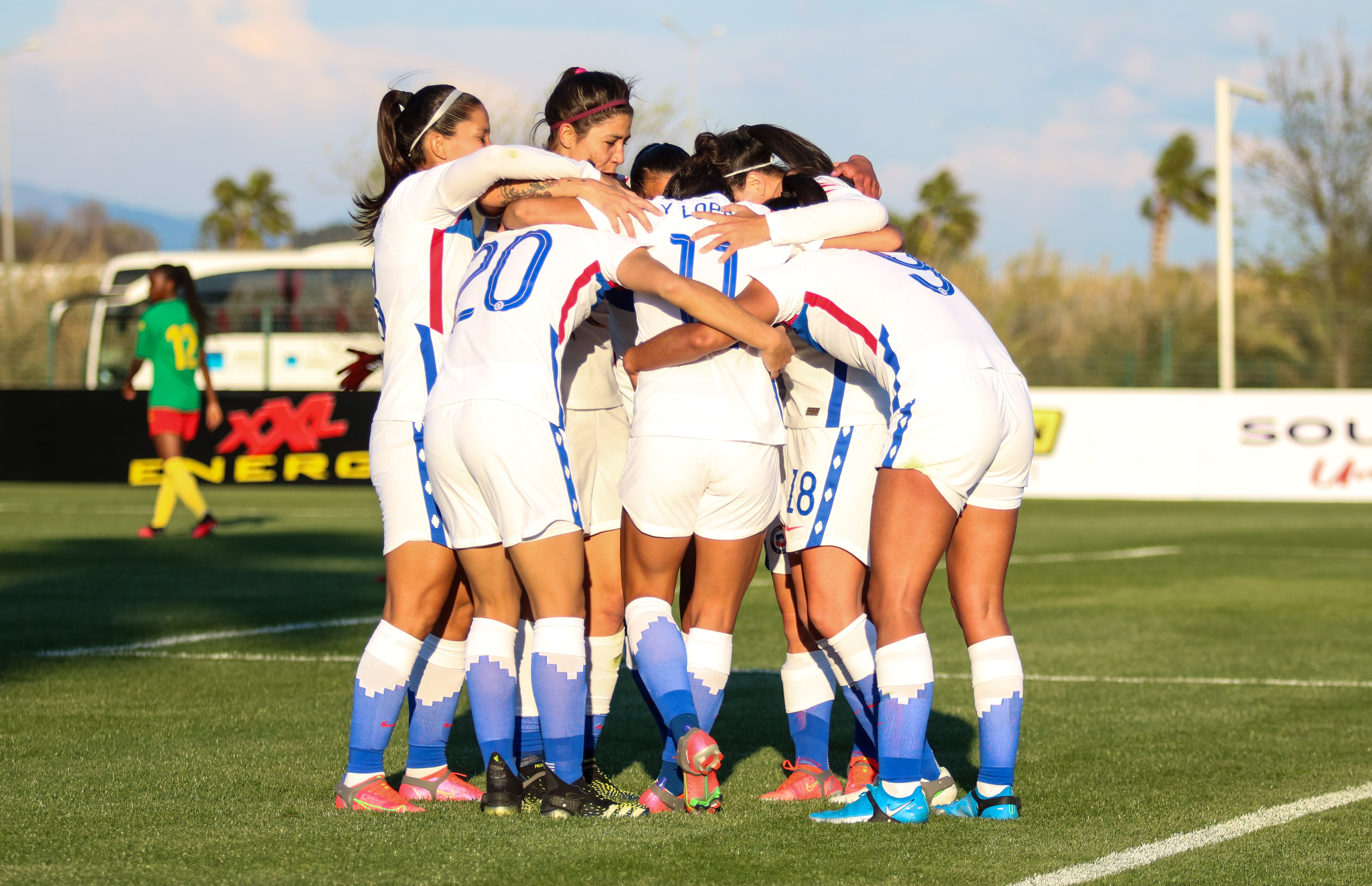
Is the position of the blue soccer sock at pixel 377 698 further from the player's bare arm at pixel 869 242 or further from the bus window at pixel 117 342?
the bus window at pixel 117 342

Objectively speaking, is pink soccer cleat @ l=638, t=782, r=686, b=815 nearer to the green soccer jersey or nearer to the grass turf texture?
the grass turf texture

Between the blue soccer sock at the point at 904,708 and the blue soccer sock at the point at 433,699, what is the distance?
120 cm

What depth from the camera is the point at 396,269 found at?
426 cm

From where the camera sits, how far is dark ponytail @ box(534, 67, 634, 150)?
14.2ft

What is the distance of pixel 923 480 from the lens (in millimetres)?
3977

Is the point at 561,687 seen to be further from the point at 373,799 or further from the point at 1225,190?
the point at 1225,190

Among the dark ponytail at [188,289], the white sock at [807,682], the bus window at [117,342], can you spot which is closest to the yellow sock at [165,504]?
the dark ponytail at [188,289]

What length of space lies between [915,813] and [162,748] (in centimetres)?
256

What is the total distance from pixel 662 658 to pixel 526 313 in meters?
1.00

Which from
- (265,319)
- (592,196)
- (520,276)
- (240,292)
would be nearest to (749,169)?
(592,196)

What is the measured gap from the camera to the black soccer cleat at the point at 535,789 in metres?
4.10

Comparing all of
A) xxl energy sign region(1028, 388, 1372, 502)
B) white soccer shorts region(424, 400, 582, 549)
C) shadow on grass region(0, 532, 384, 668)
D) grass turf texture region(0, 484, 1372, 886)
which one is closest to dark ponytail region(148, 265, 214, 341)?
shadow on grass region(0, 532, 384, 668)

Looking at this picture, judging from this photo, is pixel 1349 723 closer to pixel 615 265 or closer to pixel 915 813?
pixel 915 813

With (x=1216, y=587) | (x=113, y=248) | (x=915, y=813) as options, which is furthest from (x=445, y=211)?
(x=113, y=248)
